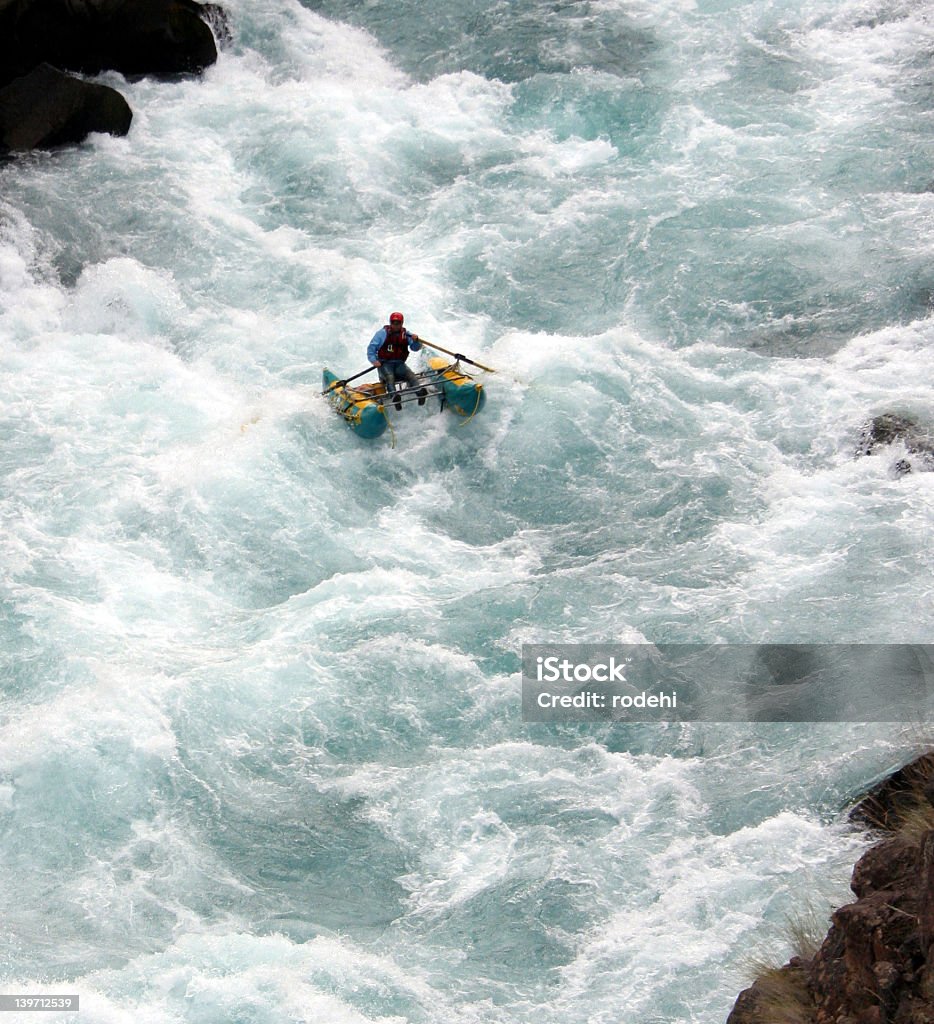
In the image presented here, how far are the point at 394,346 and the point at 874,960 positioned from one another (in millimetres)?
7891

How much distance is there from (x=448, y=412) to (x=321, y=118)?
20.5 feet

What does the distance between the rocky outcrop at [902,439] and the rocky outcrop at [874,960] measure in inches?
196

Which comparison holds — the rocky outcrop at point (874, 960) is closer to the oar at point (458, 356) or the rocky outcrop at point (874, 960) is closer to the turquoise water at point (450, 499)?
the turquoise water at point (450, 499)

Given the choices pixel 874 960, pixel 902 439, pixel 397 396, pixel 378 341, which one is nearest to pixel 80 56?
pixel 378 341

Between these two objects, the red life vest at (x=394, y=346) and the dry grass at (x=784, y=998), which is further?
the red life vest at (x=394, y=346)

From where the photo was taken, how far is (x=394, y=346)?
12805 mm

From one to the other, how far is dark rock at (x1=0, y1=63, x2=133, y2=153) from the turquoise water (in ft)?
1.02

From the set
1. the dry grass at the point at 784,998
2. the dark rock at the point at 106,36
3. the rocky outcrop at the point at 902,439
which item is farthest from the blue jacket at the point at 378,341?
the dry grass at the point at 784,998

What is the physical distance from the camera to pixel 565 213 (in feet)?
51.8

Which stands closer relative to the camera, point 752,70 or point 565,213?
point 565,213

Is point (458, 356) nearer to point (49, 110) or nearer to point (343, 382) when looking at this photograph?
point (343, 382)

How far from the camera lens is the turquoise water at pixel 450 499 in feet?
28.2

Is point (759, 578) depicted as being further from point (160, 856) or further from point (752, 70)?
point (752, 70)

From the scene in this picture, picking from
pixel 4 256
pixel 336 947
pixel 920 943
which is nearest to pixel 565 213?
pixel 4 256
